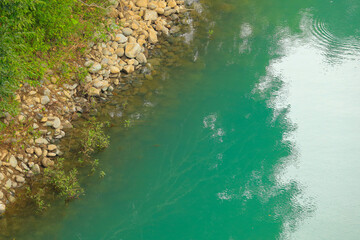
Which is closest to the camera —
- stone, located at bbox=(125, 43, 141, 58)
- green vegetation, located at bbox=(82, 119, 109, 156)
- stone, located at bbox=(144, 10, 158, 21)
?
green vegetation, located at bbox=(82, 119, 109, 156)

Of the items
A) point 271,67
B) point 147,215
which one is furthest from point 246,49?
point 147,215

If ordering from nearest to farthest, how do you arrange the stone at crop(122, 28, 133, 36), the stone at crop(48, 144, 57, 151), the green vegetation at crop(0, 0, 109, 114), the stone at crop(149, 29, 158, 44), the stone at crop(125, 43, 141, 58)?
the green vegetation at crop(0, 0, 109, 114), the stone at crop(48, 144, 57, 151), the stone at crop(125, 43, 141, 58), the stone at crop(122, 28, 133, 36), the stone at crop(149, 29, 158, 44)

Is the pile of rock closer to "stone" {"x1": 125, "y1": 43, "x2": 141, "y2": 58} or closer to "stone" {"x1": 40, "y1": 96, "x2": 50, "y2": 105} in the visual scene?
"stone" {"x1": 125, "y1": 43, "x2": 141, "y2": 58}

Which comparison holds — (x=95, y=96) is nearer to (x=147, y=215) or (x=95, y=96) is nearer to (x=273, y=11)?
(x=147, y=215)

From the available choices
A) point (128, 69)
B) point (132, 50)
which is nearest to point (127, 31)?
point (132, 50)

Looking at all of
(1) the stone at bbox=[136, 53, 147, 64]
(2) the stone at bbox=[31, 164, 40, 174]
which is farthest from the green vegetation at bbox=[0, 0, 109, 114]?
(1) the stone at bbox=[136, 53, 147, 64]

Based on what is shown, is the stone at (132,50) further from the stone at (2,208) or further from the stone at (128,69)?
the stone at (2,208)

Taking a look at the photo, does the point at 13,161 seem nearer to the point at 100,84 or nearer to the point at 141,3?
the point at 100,84
